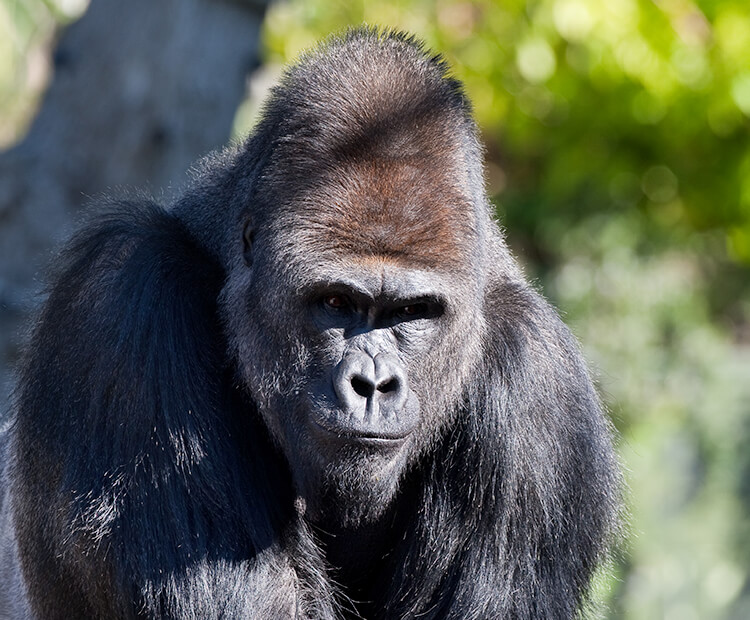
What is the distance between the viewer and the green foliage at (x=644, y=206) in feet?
29.0

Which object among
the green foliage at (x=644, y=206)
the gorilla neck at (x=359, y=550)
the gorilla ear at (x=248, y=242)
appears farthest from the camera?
the green foliage at (x=644, y=206)

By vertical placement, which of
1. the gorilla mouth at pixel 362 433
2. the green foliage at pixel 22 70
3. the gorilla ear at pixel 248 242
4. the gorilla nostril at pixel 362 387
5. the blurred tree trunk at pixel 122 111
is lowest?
the gorilla mouth at pixel 362 433

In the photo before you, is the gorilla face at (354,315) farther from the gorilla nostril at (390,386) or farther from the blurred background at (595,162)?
the blurred background at (595,162)

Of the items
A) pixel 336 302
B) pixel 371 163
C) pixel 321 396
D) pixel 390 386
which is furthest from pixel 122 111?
pixel 390 386

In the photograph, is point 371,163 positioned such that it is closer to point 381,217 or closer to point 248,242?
point 381,217

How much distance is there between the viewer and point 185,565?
3.65m

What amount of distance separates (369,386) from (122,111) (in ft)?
15.8

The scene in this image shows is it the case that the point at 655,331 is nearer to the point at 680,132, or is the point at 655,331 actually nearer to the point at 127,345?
the point at 680,132

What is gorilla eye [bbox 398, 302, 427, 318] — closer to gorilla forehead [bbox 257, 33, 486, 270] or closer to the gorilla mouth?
gorilla forehead [bbox 257, 33, 486, 270]

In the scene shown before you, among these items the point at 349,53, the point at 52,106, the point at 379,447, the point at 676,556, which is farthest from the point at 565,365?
the point at 676,556

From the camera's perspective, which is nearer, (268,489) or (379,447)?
(379,447)

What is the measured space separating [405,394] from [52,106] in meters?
5.32

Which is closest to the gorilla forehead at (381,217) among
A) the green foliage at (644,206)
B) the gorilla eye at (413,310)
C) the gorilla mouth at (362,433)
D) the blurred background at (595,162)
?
the gorilla eye at (413,310)

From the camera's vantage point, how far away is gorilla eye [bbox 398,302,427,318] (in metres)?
3.76
